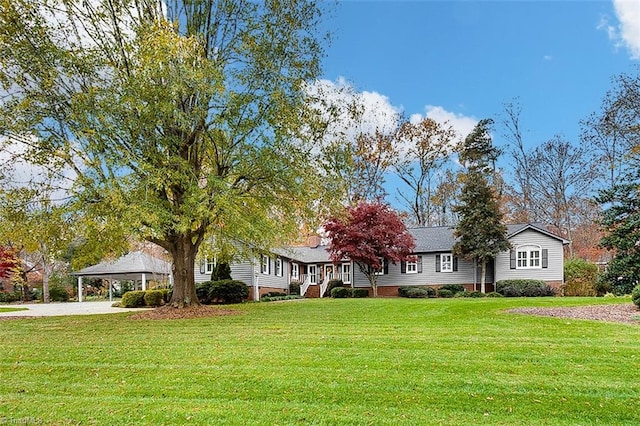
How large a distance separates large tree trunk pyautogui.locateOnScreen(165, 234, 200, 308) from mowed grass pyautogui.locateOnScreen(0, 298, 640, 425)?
224 inches

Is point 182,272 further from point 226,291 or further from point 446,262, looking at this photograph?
point 446,262

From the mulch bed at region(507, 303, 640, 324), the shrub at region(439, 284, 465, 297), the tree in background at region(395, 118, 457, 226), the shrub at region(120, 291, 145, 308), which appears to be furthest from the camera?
the tree in background at region(395, 118, 457, 226)

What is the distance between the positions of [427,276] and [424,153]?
37.3ft

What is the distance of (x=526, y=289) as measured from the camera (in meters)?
24.3

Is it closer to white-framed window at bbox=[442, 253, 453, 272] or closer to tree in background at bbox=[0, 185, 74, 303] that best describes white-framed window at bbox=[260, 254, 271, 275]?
white-framed window at bbox=[442, 253, 453, 272]

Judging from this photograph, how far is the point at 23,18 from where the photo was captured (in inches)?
489

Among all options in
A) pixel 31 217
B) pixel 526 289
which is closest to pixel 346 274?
pixel 526 289

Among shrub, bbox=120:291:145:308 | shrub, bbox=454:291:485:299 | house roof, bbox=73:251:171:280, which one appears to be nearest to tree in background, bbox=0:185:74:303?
shrub, bbox=120:291:145:308

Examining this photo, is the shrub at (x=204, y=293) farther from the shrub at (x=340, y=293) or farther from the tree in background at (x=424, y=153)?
the tree in background at (x=424, y=153)

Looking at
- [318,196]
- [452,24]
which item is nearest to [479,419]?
[318,196]

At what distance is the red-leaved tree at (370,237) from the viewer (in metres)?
24.8

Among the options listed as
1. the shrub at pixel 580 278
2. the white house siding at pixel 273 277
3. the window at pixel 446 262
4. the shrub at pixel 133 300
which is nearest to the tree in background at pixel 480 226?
Answer: the window at pixel 446 262

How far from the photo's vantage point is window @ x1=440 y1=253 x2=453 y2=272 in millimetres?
27520

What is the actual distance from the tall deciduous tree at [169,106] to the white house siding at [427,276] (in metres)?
14.3
